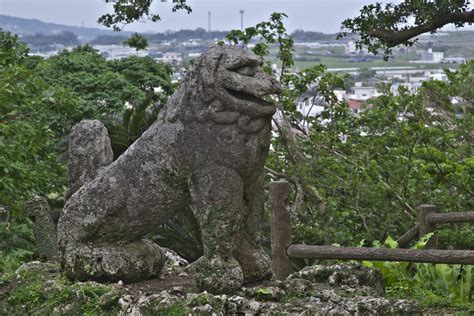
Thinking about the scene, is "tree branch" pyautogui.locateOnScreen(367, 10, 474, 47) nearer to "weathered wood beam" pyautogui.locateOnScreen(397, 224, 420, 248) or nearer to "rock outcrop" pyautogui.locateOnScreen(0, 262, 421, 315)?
"rock outcrop" pyautogui.locateOnScreen(0, 262, 421, 315)

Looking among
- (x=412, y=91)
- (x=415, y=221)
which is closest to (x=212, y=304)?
(x=415, y=221)

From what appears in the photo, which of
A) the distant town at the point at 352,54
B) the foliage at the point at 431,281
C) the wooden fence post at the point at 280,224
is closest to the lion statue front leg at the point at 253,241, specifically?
the wooden fence post at the point at 280,224

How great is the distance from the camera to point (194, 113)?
6.61m

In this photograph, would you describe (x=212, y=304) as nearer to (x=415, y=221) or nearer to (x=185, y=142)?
(x=185, y=142)

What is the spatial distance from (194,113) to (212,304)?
1.35 m

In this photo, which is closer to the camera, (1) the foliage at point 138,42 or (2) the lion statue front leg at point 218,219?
(2) the lion statue front leg at point 218,219

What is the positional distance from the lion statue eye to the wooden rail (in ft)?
7.00

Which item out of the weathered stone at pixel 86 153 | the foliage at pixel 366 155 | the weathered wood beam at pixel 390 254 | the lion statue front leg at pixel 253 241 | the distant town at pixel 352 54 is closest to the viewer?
the lion statue front leg at pixel 253 241

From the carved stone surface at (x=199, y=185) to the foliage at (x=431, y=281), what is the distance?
249 cm

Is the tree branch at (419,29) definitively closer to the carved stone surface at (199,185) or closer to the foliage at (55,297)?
the carved stone surface at (199,185)

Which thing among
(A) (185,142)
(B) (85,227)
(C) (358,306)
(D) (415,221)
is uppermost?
(A) (185,142)

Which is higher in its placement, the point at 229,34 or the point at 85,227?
the point at 229,34

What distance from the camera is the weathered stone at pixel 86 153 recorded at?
7168 mm

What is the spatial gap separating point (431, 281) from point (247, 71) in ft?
13.3
